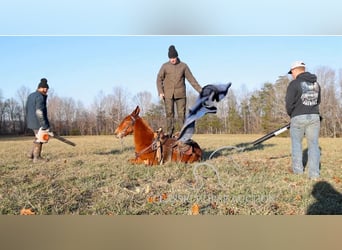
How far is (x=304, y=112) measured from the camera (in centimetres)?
483

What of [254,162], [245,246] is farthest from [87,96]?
[245,246]

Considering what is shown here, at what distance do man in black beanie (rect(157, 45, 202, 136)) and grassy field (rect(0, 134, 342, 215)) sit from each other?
1.14 ft

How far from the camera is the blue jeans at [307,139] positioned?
15.9 ft

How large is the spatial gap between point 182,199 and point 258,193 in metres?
0.85

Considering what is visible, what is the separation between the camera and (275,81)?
4914 mm

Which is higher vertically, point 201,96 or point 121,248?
point 201,96

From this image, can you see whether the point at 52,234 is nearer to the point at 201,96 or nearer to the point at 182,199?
the point at 182,199

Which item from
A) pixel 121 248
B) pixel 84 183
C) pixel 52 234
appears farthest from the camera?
pixel 84 183

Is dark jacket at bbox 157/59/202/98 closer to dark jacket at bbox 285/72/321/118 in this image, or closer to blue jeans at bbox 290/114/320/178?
dark jacket at bbox 285/72/321/118

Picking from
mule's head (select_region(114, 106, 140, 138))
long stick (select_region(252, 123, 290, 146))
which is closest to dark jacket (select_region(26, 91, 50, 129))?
mule's head (select_region(114, 106, 140, 138))

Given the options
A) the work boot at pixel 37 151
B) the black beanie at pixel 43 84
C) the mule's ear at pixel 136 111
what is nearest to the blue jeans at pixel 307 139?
the mule's ear at pixel 136 111

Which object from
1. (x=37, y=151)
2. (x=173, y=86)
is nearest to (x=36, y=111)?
(x=37, y=151)

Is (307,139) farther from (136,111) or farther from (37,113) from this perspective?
(37,113)

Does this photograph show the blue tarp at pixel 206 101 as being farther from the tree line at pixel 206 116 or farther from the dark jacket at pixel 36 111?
the dark jacket at pixel 36 111
